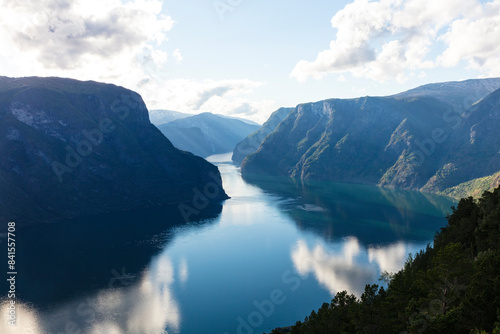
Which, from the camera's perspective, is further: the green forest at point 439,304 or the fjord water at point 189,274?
the fjord water at point 189,274

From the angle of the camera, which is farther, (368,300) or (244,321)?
(244,321)

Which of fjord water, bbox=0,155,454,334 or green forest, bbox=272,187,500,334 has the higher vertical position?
green forest, bbox=272,187,500,334

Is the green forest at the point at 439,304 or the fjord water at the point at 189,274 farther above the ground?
the green forest at the point at 439,304

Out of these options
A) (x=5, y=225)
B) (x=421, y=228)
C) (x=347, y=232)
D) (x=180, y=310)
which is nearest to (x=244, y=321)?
(x=180, y=310)

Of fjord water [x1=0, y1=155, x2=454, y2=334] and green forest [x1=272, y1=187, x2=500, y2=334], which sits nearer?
green forest [x1=272, y1=187, x2=500, y2=334]

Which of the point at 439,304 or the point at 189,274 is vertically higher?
the point at 439,304

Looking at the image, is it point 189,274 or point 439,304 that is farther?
point 189,274

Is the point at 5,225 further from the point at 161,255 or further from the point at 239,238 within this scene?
the point at 239,238

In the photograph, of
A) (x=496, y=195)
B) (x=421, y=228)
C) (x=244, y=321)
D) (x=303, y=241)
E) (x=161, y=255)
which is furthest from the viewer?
(x=421, y=228)
